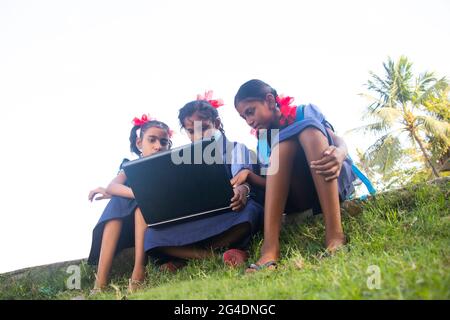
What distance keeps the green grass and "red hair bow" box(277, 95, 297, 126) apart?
702mm

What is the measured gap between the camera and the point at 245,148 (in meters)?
2.93

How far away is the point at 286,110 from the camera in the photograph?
2768 mm

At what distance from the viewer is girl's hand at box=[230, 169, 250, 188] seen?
8.31 feet

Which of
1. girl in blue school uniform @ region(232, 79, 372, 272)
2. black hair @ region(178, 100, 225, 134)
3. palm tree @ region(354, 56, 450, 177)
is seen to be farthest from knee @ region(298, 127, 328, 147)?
palm tree @ region(354, 56, 450, 177)

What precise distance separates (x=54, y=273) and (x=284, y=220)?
1.81 metres

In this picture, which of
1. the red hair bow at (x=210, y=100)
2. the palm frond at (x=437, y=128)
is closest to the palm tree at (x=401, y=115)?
the palm frond at (x=437, y=128)

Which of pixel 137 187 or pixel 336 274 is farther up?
pixel 137 187

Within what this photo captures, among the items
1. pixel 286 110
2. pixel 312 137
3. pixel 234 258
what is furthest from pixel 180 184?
pixel 286 110

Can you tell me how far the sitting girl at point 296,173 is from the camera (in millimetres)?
2109

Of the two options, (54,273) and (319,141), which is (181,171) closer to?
(319,141)

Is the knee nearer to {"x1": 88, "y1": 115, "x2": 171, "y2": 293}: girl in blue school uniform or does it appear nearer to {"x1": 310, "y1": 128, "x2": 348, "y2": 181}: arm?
{"x1": 310, "y1": 128, "x2": 348, "y2": 181}: arm

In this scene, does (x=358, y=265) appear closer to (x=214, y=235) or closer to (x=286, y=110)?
(x=214, y=235)

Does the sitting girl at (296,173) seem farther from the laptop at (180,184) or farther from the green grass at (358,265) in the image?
the laptop at (180,184)

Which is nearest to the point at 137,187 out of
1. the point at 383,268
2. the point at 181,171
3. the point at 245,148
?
the point at 181,171
